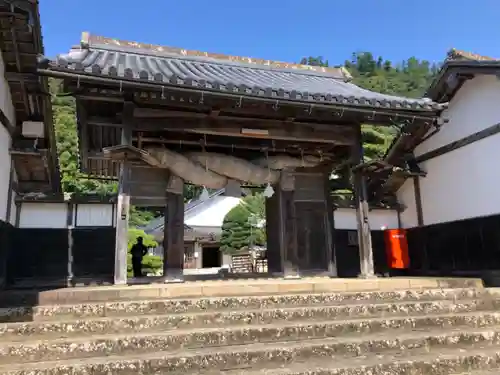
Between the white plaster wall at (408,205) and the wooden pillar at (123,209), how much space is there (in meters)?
7.06

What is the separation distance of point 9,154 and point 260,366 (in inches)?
255

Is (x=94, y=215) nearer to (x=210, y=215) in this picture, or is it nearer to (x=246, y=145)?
(x=246, y=145)

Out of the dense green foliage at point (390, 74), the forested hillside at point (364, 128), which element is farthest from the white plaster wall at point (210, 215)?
the dense green foliage at point (390, 74)

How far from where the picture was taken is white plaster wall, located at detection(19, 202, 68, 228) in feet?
26.8

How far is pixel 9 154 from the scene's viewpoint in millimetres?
7770

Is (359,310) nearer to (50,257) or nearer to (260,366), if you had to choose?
(260,366)

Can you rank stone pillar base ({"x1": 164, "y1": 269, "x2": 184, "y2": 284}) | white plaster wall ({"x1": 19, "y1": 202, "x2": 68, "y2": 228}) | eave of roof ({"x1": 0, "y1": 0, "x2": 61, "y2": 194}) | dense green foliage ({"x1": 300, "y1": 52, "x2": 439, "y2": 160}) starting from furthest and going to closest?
dense green foliage ({"x1": 300, "y1": 52, "x2": 439, "y2": 160}), stone pillar base ({"x1": 164, "y1": 269, "x2": 184, "y2": 284}), white plaster wall ({"x1": 19, "y1": 202, "x2": 68, "y2": 228}), eave of roof ({"x1": 0, "y1": 0, "x2": 61, "y2": 194})

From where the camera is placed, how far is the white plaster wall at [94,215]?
8492 millimetres

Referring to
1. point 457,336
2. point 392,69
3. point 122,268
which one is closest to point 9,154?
point 122,268

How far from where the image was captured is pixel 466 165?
9.28 meters

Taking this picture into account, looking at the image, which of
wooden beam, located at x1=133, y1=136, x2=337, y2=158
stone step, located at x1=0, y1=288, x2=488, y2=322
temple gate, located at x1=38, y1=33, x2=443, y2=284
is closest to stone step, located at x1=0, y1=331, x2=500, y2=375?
stone step, located at x1=0, y1=288, x2=488, y2=322

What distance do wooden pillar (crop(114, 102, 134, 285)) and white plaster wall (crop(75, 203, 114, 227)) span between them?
160 cm

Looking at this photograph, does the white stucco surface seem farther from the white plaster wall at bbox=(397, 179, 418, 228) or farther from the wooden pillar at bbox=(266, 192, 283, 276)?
the wooden pillar at bbox=(266, 192, 283, 276)

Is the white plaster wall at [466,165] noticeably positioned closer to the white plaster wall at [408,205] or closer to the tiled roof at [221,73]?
the white plaster wall at [408,205]
